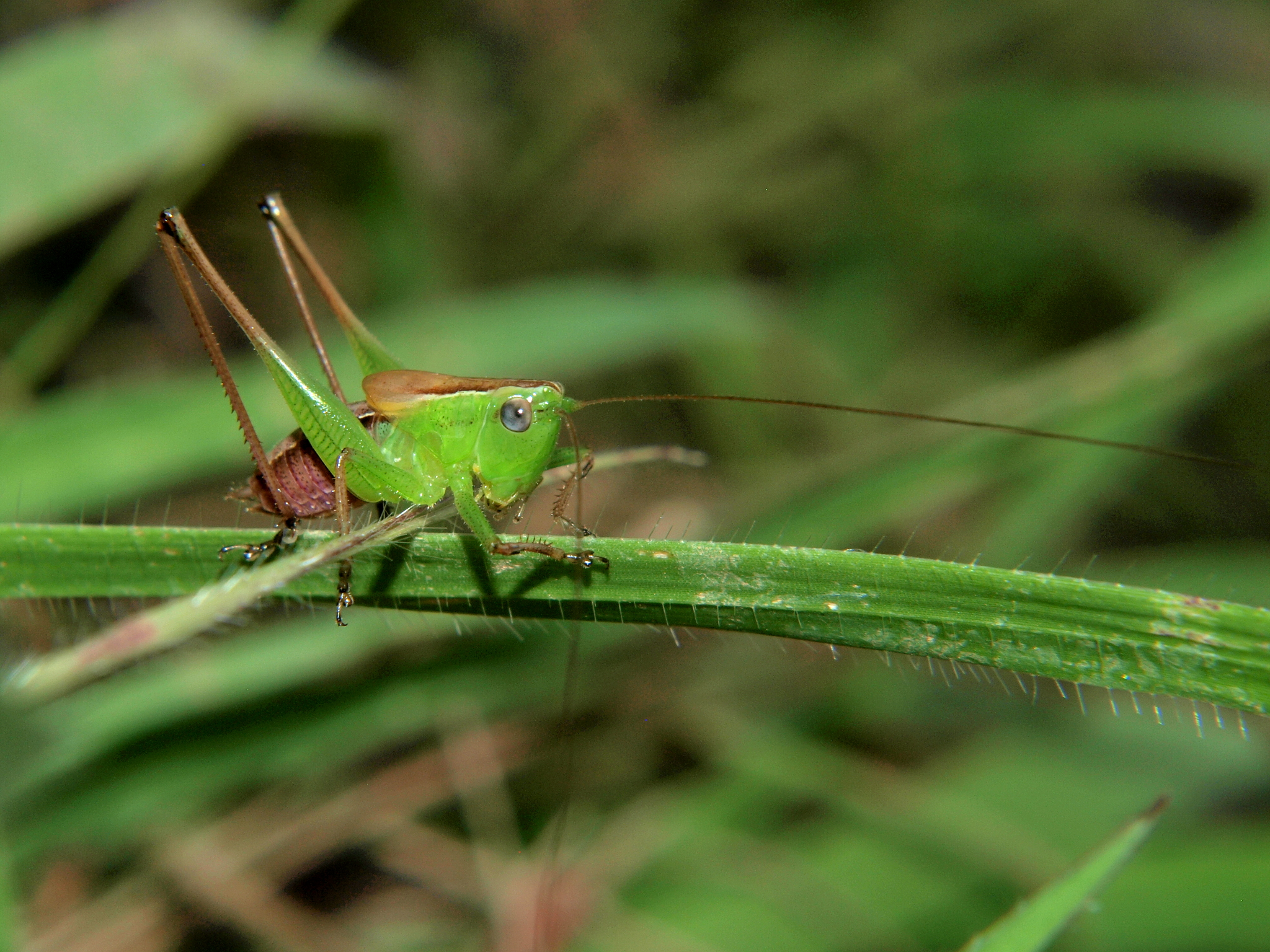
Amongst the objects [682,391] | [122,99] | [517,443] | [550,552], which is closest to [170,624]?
[550,552]

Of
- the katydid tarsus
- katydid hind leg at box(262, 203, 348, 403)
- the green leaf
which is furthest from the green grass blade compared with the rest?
the green leaf

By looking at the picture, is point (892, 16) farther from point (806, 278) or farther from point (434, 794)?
point (434, 794)

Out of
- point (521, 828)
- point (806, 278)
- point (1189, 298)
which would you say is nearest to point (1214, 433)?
point (1189, 298)

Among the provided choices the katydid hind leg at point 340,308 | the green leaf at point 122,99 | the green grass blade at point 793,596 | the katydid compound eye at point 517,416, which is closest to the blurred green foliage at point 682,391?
the green leaf at point 122,99

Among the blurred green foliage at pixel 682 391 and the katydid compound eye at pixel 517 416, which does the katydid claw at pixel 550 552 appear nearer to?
the blurred green foliage at pixel 682 391

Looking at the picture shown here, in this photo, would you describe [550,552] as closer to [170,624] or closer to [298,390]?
[170,624]
